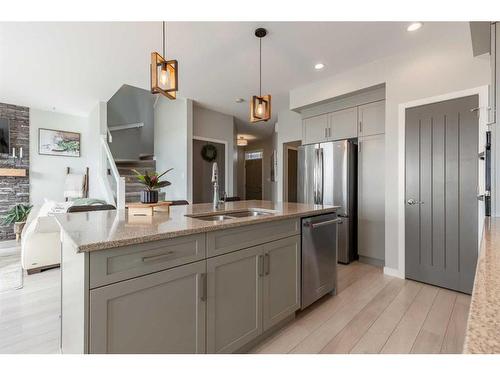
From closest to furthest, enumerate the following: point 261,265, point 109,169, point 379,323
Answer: point 261,265, point 379,323, point 109,169

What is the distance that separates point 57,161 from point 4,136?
0.94 m

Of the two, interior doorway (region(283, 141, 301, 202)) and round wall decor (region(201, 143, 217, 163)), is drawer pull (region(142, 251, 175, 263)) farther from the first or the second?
round wall decor (region(201, 143, 217, 163))

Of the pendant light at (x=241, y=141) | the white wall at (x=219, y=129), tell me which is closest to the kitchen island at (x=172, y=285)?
the white wall at (x=219, y=129)

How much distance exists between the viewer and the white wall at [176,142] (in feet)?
16.6

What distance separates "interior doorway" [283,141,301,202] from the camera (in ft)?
18.0

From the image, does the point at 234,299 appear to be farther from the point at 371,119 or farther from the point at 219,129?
the point at 219,129

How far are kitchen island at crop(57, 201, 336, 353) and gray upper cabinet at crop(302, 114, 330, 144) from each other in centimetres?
259

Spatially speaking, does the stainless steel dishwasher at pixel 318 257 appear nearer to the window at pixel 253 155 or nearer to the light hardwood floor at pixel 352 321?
the light hardwood floor at pixel 352 321

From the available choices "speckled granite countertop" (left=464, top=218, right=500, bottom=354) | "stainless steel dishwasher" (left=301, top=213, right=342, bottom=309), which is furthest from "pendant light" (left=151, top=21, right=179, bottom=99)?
"speckled granite countertop" (left=464, top=218, right=500, bottom=354)

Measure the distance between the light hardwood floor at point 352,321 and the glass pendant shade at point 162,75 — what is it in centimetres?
199

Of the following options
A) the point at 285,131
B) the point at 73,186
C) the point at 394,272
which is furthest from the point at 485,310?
the point at 73,186

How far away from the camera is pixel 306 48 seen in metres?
3.05

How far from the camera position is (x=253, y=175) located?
9172 mm

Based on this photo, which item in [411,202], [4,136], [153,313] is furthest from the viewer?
[4,136]
